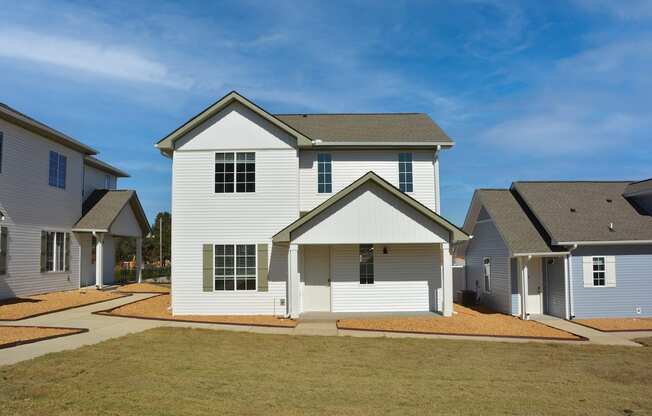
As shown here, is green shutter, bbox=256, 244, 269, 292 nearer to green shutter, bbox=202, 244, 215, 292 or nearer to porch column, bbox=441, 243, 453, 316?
green shutter, bbox=202, 244, 215, 292

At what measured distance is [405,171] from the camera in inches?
821

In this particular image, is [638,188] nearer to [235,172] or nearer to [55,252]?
[235,172]

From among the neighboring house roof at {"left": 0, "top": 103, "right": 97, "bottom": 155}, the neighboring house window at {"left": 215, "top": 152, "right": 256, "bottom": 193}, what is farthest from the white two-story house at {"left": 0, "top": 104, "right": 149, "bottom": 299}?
the neighboring house window at {"left": 215, "top": 152, "right": 256, "bottom": 193}

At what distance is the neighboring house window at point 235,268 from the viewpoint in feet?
61.8

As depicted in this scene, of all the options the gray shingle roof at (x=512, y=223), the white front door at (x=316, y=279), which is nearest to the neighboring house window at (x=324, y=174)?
the white front door at (x=316, y=279)

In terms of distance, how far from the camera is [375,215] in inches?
709

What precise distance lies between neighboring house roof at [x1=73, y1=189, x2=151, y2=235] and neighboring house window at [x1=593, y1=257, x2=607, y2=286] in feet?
73.3

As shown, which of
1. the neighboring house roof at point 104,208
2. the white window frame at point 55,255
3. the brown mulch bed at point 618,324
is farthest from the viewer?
the neighboring house roof at point 104,208

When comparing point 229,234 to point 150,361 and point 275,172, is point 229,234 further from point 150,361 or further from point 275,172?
point 150,361

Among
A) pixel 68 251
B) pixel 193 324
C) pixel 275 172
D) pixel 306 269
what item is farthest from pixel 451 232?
pixel 68 251

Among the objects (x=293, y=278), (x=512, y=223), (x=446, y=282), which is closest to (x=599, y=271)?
(x=512, y=223)

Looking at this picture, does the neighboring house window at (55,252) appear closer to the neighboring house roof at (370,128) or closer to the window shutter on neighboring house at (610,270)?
the neighboring house roof at (370,128)

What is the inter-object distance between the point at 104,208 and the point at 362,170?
15.3 m

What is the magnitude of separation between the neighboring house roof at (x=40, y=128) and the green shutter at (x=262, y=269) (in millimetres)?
11509
